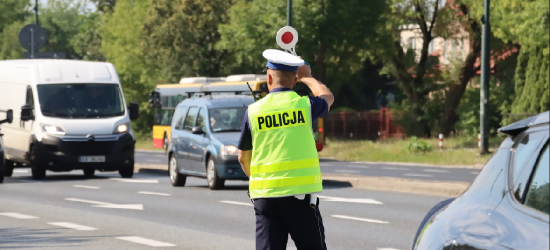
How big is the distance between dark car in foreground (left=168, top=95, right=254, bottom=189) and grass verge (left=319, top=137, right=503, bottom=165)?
1293 centimetres

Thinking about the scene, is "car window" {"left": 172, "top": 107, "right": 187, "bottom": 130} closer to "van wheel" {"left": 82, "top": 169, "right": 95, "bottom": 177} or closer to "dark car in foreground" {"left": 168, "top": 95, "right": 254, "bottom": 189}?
"dark car in foreground" {"left": 168, "top": 95, "right": 254, "bottom": 189}

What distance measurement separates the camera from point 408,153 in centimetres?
3597

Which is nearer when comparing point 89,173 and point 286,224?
point 286,224

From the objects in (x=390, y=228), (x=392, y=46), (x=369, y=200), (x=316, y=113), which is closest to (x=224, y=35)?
(x=392, y=46)

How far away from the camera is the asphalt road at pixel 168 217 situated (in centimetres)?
1045

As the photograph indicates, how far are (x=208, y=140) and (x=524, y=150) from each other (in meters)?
14.6

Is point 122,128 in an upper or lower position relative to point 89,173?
upper

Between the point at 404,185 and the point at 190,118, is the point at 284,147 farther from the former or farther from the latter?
the point at 190,118

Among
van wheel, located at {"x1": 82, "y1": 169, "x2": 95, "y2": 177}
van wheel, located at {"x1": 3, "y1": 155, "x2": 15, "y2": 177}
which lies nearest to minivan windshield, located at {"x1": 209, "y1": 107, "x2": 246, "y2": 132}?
van wheel, located at {"x1": 82, "y1": 169, "x2": 95, "y2": 177}

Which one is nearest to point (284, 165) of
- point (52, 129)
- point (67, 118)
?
point (52, 129)

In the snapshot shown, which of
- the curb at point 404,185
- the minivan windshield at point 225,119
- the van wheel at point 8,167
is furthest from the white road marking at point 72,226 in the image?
the van wheel at point 8,167

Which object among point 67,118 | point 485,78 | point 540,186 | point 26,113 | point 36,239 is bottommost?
point 36,239

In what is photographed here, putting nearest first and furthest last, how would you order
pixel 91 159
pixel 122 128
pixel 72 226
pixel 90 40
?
pixel 72 226, pixel 91 159, pixel 122 128, pixel 90 40

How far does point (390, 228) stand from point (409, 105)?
4146cm
